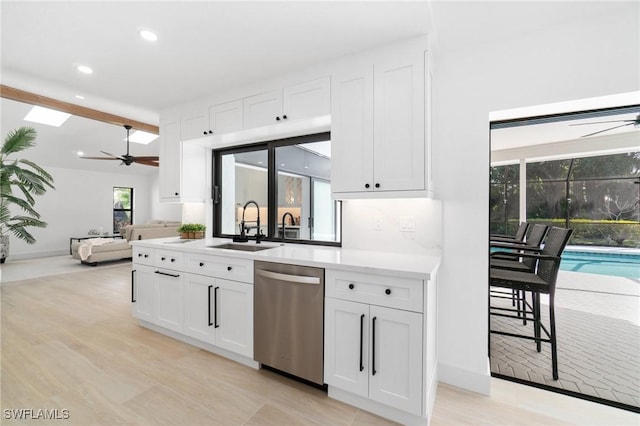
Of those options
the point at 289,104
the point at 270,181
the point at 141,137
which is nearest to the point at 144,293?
the point at 270,181

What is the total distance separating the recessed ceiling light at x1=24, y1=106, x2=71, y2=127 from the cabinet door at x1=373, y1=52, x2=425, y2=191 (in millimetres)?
6792

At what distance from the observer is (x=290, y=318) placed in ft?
6.72

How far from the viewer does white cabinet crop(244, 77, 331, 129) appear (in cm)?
235

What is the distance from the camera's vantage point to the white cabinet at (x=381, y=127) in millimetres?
1977

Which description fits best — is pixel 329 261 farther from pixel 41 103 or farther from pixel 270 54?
pixel 41 103

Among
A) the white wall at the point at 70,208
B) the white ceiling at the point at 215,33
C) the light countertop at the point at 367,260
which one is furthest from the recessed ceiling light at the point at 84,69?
the white wall at the point at 70,208

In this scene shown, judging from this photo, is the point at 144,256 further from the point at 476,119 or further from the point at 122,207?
the point at 122,207

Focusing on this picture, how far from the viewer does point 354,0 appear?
171cm

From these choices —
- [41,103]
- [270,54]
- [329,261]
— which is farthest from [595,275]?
[41,103]

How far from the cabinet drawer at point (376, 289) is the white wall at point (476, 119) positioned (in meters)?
0.68

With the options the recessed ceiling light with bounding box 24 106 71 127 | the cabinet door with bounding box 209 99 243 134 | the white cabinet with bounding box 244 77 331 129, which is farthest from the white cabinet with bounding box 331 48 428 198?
the recessed ceiling light with bounding box 24 106 71 127

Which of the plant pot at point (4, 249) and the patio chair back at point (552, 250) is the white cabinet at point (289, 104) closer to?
the patio chair back at point (552, 250)

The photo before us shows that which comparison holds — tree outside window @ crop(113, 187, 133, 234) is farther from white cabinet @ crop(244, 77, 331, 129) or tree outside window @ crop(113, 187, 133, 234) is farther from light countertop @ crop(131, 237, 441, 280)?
white cabinet @ crop(244, 77, 331, 129)

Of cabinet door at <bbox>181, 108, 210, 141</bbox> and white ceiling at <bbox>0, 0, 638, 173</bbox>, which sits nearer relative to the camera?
white ceiling at <bbox>0, 0, 638, 173</bbox>
